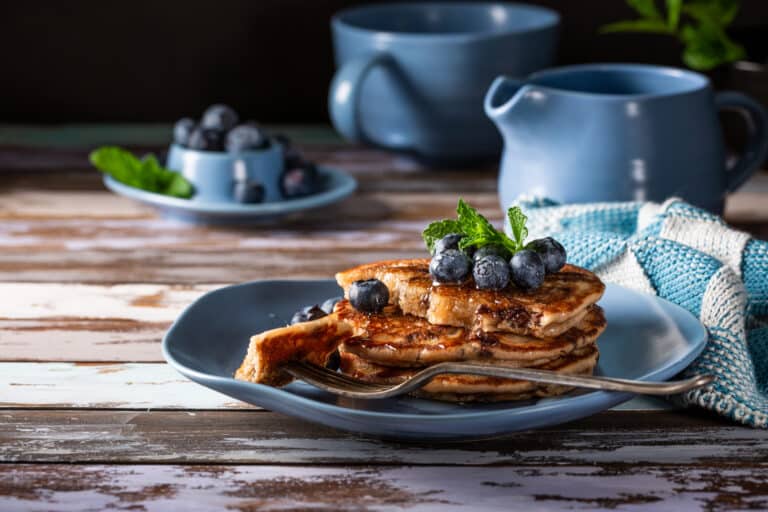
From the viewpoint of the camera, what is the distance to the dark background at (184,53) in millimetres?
2133

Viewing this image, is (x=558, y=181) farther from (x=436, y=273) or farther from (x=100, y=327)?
(x=100, y=327)

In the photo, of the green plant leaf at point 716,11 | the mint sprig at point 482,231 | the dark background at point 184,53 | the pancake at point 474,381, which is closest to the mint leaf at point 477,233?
the mint sprig at point 482,231

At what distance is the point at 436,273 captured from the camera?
3.25 ft

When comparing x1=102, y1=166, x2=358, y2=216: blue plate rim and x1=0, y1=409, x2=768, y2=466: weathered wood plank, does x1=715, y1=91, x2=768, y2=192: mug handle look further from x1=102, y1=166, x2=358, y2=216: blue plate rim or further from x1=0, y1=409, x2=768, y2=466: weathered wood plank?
x1=0, y1=409, x2=768, y2=466: weathered wood plank

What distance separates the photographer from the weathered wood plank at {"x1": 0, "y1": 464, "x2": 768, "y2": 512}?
2.68ft

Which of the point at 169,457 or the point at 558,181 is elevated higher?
the point at 558,181

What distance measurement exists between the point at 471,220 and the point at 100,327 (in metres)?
0.44

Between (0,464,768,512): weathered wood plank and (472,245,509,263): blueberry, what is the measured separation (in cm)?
21

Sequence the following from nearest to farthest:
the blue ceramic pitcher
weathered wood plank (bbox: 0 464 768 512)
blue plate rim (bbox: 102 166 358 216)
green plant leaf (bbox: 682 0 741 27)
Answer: weathered wood plank (bbox: 0 464 768 512) → the blue ceramic pitcher → blue plate rim (bbox: 102 166 358 216) → green plant leaf (bbox: 682 0 741 27)

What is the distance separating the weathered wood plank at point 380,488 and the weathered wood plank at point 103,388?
0.41ft

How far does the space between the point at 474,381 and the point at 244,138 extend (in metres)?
0.80

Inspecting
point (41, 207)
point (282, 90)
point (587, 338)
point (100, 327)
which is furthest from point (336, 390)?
point (282, 90)

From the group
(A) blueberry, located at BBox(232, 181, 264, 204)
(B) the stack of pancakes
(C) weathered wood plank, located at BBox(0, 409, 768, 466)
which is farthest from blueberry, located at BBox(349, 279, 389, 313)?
(A) blueberry, located at BBox(232, 181, 264, 204)

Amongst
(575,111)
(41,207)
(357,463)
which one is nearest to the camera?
(357,463)
